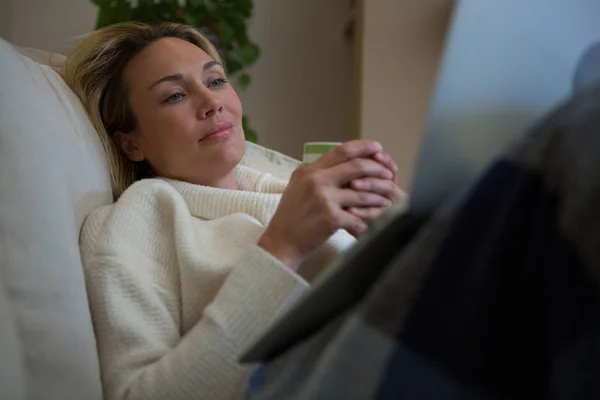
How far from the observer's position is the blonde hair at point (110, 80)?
1.16m

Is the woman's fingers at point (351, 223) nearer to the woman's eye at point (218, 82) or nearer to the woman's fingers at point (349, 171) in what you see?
the woman's fingers at point (349, 171)

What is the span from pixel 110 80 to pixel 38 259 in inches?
23.0

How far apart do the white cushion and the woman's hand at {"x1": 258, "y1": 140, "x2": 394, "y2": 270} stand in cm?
25

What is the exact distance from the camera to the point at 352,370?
366 millimetres

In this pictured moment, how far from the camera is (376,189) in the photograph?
80 centimetres

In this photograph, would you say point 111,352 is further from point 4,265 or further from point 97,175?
point 97,175

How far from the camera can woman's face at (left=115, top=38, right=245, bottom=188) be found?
1.06m

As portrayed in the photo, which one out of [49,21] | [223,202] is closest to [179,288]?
[223,202]

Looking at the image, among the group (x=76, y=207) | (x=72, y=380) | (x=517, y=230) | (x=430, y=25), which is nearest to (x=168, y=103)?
(x=76, y=207)

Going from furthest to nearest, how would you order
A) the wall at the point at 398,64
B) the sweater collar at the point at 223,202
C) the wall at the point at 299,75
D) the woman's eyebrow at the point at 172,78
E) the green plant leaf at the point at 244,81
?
the wall at the point at 299,75, the green plant leaf at the point at 244,81, the wall at the point at 398,64, the woman's eyebrow at the point at 172,78, the sweater collar at the point at 223,202

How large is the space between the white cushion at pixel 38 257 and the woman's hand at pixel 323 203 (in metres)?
0.25

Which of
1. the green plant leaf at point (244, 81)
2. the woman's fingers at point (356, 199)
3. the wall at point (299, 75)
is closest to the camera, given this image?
the woman's fingers at point (356, 199)

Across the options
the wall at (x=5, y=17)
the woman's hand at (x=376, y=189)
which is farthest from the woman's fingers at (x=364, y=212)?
the wall at (x=5, y=17)

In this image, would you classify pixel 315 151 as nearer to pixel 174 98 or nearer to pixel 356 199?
pixel 356 199
